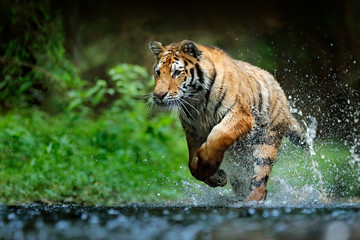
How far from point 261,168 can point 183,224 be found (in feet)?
6.32

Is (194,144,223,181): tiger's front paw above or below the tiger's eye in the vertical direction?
below

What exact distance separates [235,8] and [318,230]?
8350 millimetres

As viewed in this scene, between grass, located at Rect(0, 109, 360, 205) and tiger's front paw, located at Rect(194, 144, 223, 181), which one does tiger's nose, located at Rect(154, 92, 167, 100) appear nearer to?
tiger's front paw, located at Rect(194, 144, 223, 181)

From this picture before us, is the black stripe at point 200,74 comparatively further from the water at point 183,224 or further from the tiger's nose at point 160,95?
the water at point 183,224

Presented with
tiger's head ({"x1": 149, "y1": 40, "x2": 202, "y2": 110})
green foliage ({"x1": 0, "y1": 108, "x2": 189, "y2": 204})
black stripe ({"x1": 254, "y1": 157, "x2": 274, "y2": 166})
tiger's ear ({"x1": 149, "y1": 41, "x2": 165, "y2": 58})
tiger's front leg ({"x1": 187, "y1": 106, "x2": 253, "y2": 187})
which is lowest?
green foliage ({"x1": 0, "y1": 108, "x2": 189, "y2": 204})

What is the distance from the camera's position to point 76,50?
9734 mm

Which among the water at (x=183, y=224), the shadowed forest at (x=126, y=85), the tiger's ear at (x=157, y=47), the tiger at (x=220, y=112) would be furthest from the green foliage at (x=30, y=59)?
the water at (x=183, y=224)

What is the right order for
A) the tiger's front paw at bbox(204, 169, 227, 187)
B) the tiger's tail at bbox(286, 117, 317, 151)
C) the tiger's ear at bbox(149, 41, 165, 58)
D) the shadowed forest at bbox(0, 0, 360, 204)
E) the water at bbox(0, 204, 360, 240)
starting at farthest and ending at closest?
the shadowed forest at bbox(0, 0, 360, 204)
the tiger's tail at bbox(286, 117, 317, 151)
the tiger's front paw at bbox(204, 169, 227, 187)
the tiger's ear at bbox(149, 41, 165, 58)
the water at bbox(0, 204, 360, 240)

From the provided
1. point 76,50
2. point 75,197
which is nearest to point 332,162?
point 75,197

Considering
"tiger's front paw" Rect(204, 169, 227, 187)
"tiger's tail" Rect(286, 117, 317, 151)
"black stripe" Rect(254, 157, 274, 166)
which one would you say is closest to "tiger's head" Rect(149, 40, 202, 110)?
"tiger's front paw" Rect(204, 169, 227, 187)

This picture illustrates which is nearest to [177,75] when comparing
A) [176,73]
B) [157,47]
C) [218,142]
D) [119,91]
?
[176,73]

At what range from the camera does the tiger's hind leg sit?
442 centimetres

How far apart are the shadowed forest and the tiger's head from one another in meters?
0.40

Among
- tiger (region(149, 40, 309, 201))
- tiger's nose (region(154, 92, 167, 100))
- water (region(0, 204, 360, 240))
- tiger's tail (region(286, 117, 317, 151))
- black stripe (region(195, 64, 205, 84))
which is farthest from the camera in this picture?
tiger's tail (region(286, 117, 317, 151))
